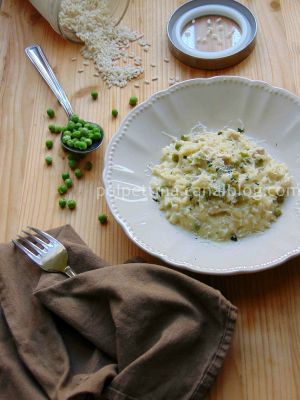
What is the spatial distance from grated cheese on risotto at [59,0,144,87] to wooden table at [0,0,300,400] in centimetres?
6

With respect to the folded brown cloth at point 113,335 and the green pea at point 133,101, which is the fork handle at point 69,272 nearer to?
the folded brown cloth at point 113,335

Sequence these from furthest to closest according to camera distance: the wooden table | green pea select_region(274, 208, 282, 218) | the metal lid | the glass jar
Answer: the glass jar → the metal lid → green pea select_region(274, 208, 282, 218) → the wooden table

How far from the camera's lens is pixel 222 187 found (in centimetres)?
162

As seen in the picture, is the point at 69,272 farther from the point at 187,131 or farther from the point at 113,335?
the point at 187,131

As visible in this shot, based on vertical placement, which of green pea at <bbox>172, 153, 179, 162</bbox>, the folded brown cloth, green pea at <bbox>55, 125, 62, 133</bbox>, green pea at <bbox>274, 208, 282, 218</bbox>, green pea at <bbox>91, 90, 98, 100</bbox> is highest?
green pea at <bbox>91, 90, 98, 100</bbox>

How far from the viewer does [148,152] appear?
73.4 inches

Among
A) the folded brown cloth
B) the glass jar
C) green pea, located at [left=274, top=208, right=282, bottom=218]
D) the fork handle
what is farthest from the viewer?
the glass jar

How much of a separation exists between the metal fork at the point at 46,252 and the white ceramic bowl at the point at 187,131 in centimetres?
22

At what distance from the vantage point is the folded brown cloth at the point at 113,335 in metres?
1.30

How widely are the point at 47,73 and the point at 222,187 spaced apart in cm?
101

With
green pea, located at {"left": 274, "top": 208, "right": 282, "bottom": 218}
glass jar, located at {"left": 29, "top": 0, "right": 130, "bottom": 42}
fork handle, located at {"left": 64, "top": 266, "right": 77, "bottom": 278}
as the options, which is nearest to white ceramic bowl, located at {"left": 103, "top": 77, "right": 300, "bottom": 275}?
green pea, located at {"left": 274, "top": 208, "right": 282, "bottom": 218}

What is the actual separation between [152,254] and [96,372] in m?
0.39

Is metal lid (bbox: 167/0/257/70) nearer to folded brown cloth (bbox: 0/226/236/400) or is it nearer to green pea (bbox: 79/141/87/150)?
green pea (bbox: 79/141/87/150)

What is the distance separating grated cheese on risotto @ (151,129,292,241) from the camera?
1614mm
